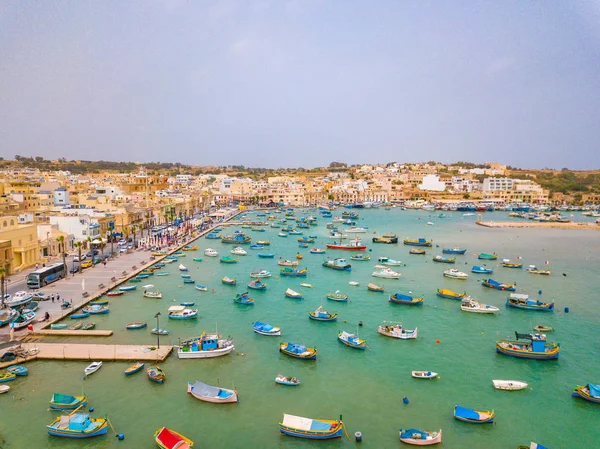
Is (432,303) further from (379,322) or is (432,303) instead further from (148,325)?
(148,325)

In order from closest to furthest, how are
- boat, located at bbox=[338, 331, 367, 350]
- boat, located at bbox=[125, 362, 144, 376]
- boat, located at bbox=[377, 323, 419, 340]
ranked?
1. boat, located at bbox=[125, 362, 144, 376]
2. boat, located at bbox=[338, 331, 367, 350]
3. boat, located at bbox=[377, 323, 419, 340]

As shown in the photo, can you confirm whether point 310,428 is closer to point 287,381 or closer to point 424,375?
point 287,381

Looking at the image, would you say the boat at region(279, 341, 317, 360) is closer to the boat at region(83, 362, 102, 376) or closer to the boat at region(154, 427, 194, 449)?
the boat at region(154, 427, 194, 449)

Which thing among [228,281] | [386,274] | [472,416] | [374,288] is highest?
[386,274]

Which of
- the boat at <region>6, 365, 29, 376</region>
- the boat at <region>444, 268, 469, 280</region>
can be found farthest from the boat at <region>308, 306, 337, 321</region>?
the boat at <region>444, 268, 469, 280</region>

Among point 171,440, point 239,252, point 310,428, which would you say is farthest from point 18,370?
point 239,252

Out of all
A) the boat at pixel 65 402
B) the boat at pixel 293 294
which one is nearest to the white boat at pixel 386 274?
the boat at pixel 293 294
